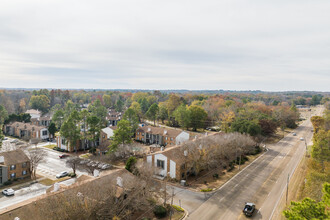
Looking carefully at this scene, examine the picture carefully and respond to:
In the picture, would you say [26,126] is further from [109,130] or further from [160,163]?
[160,163]

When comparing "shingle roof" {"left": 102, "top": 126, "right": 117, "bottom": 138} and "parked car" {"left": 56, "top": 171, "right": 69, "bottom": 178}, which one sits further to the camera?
"shingle roof" {"left": 102, "top": 126, "right": 117, "bottom": 138}

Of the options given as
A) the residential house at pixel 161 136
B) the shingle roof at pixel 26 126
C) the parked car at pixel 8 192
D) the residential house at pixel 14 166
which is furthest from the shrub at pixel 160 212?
the shingle roof at pixel 26 126

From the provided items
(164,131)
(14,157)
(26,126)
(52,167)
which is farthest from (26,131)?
Answer: (164,131)

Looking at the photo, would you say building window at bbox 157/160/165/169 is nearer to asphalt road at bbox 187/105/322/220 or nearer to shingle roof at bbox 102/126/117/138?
asphalt road at bbox 187/105/322/220

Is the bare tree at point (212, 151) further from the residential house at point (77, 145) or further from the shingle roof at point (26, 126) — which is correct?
the shingle roof at point (26, 126)

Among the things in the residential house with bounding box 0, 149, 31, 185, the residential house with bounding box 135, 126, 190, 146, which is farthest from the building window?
the residential house with bounding box 0, 149, 31, 185

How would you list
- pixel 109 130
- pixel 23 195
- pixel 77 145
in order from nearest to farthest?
1. pixel 23 195
2. pixel 77 145
3. pixel 109 130
